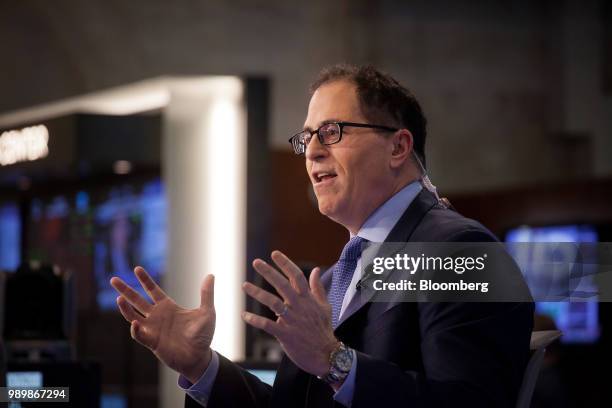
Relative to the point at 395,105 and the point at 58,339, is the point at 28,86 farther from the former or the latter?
the point at 395,105

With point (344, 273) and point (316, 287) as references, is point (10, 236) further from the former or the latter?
point (316, 287)

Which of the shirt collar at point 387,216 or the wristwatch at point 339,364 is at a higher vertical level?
Answer: the shirt collar at point 387,216

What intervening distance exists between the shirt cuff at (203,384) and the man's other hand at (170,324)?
0.07 meters

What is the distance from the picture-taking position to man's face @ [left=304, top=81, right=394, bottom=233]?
1899 mm

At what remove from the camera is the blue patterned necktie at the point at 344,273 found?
6.13 ft

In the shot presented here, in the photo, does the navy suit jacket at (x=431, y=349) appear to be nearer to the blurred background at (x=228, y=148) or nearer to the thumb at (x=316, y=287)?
the thumb at (x=316, y=287)

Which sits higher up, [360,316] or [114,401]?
[360,316]

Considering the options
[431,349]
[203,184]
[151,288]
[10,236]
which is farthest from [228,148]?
[431,349]

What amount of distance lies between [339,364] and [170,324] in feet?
1.34

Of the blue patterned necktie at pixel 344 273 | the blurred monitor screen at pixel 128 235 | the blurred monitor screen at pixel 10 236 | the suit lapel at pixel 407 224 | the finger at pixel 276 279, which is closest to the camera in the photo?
the finger at pixel 276 279

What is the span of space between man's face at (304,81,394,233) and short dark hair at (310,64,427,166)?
0.02 m

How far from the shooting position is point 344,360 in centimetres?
153

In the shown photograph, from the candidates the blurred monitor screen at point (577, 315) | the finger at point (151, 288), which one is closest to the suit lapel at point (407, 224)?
the finger at point (151, 288)

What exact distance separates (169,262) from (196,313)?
160 inches
